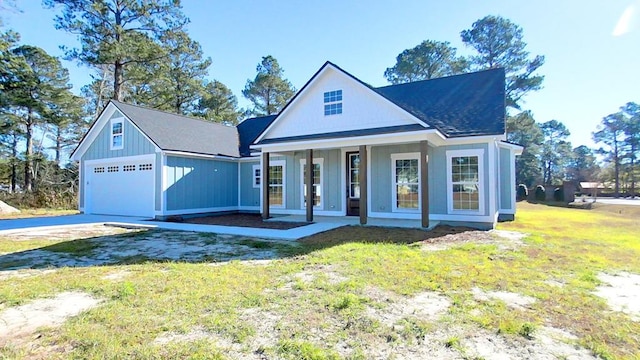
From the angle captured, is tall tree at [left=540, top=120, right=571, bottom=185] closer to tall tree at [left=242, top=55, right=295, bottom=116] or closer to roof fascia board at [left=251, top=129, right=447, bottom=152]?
tall tree at [left=242, top=55, right=295, bottom=116]

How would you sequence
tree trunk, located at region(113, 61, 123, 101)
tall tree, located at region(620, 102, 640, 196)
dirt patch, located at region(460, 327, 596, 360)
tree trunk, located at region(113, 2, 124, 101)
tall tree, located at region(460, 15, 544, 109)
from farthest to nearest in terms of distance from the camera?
1. tall tree, located at region(620, 102, 640, 196)
2. tall tree, located at region(460, 15, 544, 109)
3. tree trunk, located at region(113, 61, 123, 101)
4. tree trunk, located at region(113, 2, 124, 101)
5. dirt patch, located at region(460, 327, 596, 360)

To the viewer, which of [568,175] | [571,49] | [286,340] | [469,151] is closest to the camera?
[286,340]

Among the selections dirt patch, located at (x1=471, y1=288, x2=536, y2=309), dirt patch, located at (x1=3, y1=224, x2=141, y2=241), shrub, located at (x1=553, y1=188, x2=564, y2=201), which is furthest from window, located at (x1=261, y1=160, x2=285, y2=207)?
shrub, located at (x1=553, y1=188, x2=564, y2=201)

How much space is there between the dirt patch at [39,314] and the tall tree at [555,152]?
171ft

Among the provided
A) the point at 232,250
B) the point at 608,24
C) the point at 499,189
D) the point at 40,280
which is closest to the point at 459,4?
the point at 608,24

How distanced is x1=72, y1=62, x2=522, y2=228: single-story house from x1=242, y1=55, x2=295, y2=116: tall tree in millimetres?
16668

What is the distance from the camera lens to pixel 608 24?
1157 centimetres

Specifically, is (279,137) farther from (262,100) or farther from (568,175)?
(568,175)

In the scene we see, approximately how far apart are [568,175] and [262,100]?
1724 inches

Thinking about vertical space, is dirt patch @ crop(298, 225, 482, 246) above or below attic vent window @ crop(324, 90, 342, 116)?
below

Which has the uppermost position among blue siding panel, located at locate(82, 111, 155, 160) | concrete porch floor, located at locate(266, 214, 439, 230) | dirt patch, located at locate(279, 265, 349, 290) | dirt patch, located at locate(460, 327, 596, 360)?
blue siding panel, located at locate(82, 111, 155, 160)

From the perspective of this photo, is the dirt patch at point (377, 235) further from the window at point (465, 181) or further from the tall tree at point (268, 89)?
the tall tree at point (268, 89)

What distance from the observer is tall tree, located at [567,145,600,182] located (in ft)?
154

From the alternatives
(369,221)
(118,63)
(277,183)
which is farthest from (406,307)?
(118,63)
